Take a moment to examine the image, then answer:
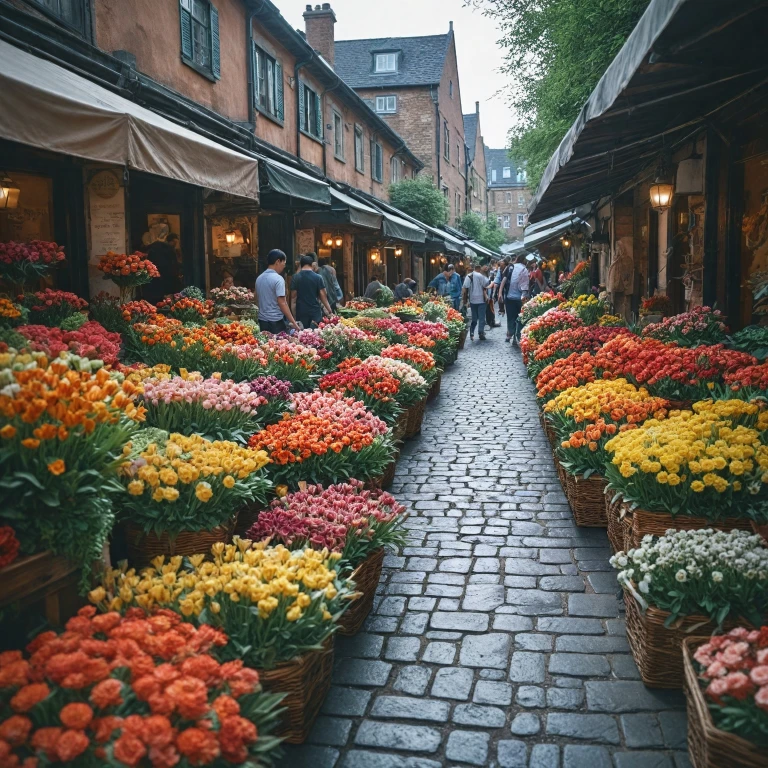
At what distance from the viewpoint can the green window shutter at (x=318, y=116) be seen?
64.7 feet

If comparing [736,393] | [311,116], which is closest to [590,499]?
[736,393]

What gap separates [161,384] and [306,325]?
702cm

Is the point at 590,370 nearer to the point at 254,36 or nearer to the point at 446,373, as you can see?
the point at 446,373

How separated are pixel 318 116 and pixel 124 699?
1950 cm

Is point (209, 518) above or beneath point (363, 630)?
above

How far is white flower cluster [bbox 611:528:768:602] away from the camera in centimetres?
308

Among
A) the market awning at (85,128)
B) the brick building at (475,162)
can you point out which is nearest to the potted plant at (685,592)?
the market awning at (85,128)

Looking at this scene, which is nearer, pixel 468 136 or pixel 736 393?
pixel 736 393

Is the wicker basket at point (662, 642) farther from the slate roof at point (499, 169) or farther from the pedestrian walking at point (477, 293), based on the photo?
the slate roof at point (499, 169)

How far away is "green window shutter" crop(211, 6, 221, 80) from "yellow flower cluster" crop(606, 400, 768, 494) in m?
11.3

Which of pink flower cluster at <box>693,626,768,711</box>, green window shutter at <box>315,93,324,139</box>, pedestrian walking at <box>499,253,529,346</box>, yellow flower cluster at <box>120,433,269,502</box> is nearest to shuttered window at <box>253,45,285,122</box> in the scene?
green window shutter at <box>315,93,324,139</box>

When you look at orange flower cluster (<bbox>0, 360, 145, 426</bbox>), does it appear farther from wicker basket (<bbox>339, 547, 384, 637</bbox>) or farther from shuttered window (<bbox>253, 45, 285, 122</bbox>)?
shuttered window (<bbox>253, 45, 285, 122</bbox>)

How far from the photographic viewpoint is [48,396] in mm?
2699

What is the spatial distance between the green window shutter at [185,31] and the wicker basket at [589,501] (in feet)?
33.1
